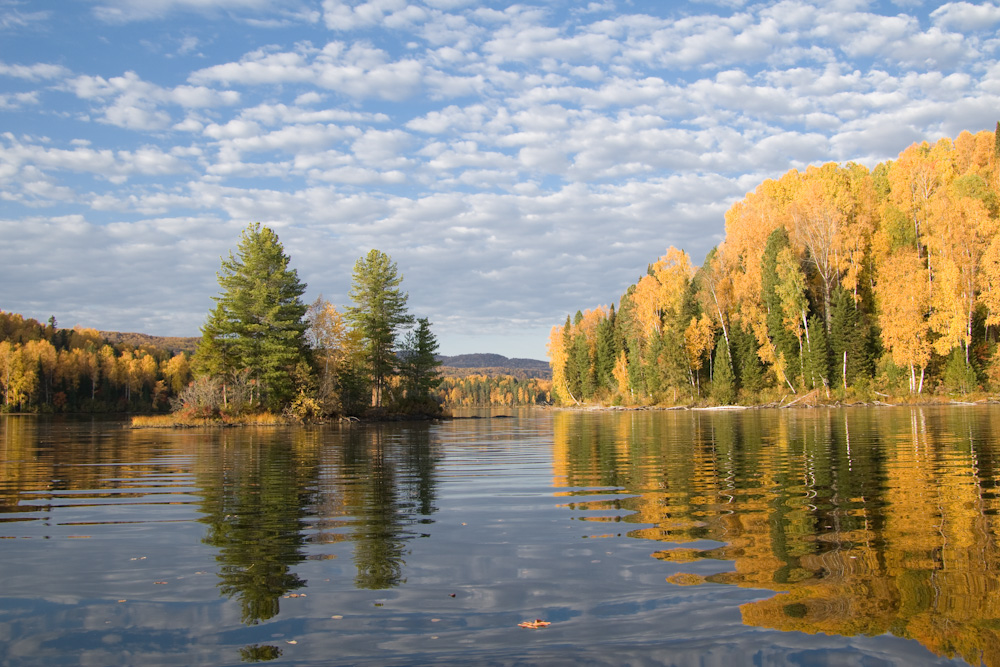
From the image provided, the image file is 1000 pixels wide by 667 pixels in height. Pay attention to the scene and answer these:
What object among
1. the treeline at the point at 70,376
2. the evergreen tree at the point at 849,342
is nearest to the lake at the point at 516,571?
the evergreen tree at the point at 849,342

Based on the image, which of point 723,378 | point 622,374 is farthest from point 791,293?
point 622,374

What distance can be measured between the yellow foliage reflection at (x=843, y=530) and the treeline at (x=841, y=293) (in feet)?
143

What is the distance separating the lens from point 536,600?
545 centimetres

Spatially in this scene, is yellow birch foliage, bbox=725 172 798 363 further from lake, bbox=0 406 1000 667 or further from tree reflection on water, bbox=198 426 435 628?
lake, bbox=0 406 1000 667

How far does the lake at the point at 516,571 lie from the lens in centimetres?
442

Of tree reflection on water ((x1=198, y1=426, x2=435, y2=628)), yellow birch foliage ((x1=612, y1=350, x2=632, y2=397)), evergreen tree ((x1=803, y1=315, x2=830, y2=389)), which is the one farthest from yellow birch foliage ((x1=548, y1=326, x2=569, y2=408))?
tree reflection on water ((x1=198, y1=426, x2=435, y2=628))

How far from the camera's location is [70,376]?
4931 inches

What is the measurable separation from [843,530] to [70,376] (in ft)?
478

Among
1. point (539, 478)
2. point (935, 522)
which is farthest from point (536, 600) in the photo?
point (539, 478)

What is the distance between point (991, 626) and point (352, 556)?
5.51 metres

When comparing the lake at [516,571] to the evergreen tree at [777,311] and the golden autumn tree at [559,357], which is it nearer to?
the evergreen tree at [777,311]

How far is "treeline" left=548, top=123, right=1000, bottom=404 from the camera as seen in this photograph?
53406 mm

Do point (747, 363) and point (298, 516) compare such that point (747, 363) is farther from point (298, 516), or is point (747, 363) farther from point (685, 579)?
point (685, 579)

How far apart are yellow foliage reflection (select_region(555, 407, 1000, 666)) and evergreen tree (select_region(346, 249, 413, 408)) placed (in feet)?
167
